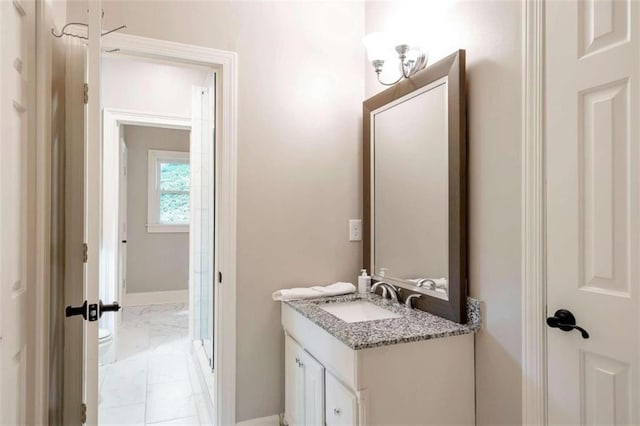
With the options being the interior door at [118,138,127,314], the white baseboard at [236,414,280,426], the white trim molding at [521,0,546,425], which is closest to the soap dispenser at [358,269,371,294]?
the white baseboard at [236,414,280,426]

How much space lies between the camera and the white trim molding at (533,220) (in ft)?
4.47

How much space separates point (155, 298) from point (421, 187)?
4638 millimetres

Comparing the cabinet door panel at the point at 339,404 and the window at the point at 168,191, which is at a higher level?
the window at the point at 168,191

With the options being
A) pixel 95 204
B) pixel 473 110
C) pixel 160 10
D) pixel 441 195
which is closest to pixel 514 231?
pixel 441 195

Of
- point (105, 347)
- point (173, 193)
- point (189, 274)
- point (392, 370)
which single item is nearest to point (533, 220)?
point (392, 370)

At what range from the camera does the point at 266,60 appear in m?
2.27

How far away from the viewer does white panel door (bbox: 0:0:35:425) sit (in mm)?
1155

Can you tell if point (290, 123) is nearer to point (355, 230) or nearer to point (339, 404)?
point (355, 230)

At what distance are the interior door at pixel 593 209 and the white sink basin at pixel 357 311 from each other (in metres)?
0.76

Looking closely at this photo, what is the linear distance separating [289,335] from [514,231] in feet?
4.18

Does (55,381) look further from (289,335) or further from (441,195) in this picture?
(441,195)

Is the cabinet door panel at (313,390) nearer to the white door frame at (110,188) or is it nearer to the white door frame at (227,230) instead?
the white door frame at (227,230)

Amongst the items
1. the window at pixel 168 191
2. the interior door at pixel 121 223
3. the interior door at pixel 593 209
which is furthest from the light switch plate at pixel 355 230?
the window at pixel 168 191

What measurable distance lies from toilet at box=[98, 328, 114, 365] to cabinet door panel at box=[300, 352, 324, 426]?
6.27 feet
